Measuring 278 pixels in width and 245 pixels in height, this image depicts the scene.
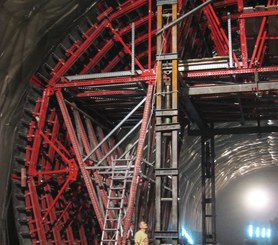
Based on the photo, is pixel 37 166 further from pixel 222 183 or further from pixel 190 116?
pixel 222 183

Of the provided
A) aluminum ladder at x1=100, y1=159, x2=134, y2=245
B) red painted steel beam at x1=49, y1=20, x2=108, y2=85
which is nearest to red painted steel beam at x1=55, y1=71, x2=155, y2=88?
red painted steel beam at x1=49, y1=20, x2=108, y2=85

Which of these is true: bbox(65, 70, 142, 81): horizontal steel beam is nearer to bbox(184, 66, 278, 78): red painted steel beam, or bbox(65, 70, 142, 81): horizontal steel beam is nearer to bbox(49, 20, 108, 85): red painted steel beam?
bbox(49, 20, 108, 85): red painted steel beam

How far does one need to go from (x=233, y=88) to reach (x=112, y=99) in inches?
158

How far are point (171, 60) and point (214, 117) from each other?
6075 millimetres

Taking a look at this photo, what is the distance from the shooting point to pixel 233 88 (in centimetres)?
1240

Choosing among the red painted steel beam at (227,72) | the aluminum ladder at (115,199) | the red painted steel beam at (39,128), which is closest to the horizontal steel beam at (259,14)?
the red painted steel beam at (227,72)

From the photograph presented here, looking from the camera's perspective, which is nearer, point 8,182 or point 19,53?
point 19,53

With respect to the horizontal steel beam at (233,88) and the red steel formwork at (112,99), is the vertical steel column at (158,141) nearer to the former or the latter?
the red steel formwork at (112,99)

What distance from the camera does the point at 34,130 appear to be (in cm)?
1355

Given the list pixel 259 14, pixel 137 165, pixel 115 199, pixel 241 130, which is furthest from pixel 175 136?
pixel 241 130

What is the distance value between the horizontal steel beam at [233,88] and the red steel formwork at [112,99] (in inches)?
1.0

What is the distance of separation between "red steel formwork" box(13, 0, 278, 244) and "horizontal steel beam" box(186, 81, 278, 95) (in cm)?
3

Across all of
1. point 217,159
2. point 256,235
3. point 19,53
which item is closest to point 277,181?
point 256,235

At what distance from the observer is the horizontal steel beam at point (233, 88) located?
39.5 ft
